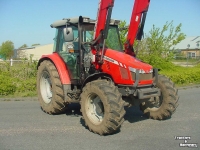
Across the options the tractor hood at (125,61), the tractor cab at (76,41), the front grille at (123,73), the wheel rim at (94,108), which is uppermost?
the tractor cab at (76,41)

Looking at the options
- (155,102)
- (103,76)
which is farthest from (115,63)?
(155,102)

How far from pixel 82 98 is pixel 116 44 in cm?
207

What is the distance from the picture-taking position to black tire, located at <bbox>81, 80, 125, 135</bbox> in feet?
16.8

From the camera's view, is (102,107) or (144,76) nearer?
(102,107)

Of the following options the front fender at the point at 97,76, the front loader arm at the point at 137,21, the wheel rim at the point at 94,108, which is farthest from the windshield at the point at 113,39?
the wheel rim at the point at 94,108

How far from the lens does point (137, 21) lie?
6.85 meters

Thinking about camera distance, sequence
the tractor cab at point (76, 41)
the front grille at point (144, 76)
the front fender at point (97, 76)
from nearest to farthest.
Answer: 1. the front grille at point (144, 76)
2. the front fender at point (97, 76)
3. the tractor cab at point (76, 41)

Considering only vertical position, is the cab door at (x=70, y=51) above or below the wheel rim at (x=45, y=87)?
above

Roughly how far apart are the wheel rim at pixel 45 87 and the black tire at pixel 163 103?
2895 mm

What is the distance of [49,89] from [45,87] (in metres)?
0.14

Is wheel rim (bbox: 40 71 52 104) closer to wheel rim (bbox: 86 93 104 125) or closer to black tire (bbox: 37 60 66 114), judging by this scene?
black tire (bbox: 37 60 66 114)

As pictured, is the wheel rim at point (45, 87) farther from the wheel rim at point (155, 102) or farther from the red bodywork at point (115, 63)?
the wheel rim at point (155, 102)

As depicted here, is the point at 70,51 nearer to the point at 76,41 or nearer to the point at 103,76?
the point at 76,41

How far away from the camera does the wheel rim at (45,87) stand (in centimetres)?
775
